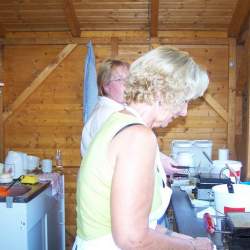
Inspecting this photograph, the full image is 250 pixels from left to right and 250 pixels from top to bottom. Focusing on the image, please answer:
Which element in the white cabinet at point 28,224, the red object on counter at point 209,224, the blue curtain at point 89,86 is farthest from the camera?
the blue curtain at point 89,86

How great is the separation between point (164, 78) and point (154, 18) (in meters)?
3.00

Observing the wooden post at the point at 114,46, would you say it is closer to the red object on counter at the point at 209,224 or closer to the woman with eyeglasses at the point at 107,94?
the woman with eyeglasses at the point at 107,94

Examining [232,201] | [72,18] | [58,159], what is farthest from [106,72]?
[58,159]

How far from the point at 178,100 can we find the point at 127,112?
131 millimetres

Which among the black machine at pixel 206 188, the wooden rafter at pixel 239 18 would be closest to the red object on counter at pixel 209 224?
the black machine at pixel 206 188

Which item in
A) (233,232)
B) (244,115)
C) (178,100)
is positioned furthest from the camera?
(244,115)

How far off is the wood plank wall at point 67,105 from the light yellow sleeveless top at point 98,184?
3286 mm

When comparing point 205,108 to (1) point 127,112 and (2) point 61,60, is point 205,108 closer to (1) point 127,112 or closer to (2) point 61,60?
(2) point 61,60

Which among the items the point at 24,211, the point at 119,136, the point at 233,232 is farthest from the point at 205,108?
the point at 119,136

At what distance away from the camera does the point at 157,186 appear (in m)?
1.05

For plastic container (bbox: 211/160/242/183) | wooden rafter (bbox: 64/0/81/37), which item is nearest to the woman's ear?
plastic container (bbox: 211/160/242/183)

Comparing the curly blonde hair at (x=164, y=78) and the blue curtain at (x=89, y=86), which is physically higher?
the blue curtain at (x=89, y=86)

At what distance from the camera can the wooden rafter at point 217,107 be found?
→ 416 centimetres

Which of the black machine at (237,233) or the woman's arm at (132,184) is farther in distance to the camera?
the black machine at (237,233)
